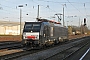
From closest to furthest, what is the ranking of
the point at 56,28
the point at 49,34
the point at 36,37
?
the point at 36,37
the point at 49,34
the point at 56,28

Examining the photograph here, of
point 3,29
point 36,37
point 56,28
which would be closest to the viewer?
point 36,37

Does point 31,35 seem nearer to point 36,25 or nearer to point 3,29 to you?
point 36,25

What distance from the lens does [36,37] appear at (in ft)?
83.7

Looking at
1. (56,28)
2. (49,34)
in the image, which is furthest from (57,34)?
(49,34)

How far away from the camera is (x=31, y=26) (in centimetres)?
2667

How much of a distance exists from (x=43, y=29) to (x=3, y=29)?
80417mm

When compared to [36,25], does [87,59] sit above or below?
below

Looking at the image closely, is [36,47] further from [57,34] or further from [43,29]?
[57,34]

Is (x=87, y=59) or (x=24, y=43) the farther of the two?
(x=24, y=43)

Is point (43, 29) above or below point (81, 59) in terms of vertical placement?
above

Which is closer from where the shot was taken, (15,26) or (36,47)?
(36,47)

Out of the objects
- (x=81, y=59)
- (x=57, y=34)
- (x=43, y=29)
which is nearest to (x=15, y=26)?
(x=57, y=34)

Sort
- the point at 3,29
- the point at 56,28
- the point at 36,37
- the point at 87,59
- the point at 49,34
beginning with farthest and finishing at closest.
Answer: the point at 3,29 → the point at 56,28 → the point at 49,34 → the point at 36,37 → the point at 87,59

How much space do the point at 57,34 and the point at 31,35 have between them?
409 inches
